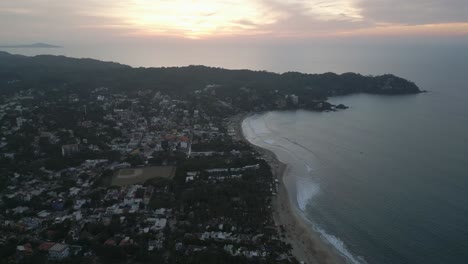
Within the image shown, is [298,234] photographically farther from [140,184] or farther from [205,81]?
[205,81]

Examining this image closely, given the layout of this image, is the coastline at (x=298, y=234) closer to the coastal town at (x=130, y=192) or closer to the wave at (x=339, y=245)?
the wave at (x=339, y=245)

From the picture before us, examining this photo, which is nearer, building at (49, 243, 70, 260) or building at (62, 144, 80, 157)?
building at (49, 243, 70, 260)

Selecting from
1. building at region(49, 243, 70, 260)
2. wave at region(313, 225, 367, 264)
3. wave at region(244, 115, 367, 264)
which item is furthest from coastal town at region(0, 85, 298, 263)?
wave at region(313, 225, 367, 264)

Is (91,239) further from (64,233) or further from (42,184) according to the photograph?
(42,184)

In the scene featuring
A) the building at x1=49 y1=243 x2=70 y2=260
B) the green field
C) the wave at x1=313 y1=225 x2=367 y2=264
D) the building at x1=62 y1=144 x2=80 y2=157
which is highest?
the building at x1=62 y1=144 x2=80 y2=157

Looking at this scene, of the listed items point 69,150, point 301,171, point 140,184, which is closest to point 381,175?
point 301,171

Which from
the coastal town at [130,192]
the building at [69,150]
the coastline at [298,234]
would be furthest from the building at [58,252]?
the building at [69,150]

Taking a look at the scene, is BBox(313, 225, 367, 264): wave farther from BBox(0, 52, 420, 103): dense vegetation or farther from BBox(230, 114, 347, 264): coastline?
BBox(0, 52, 420, 103): dense vegetation
